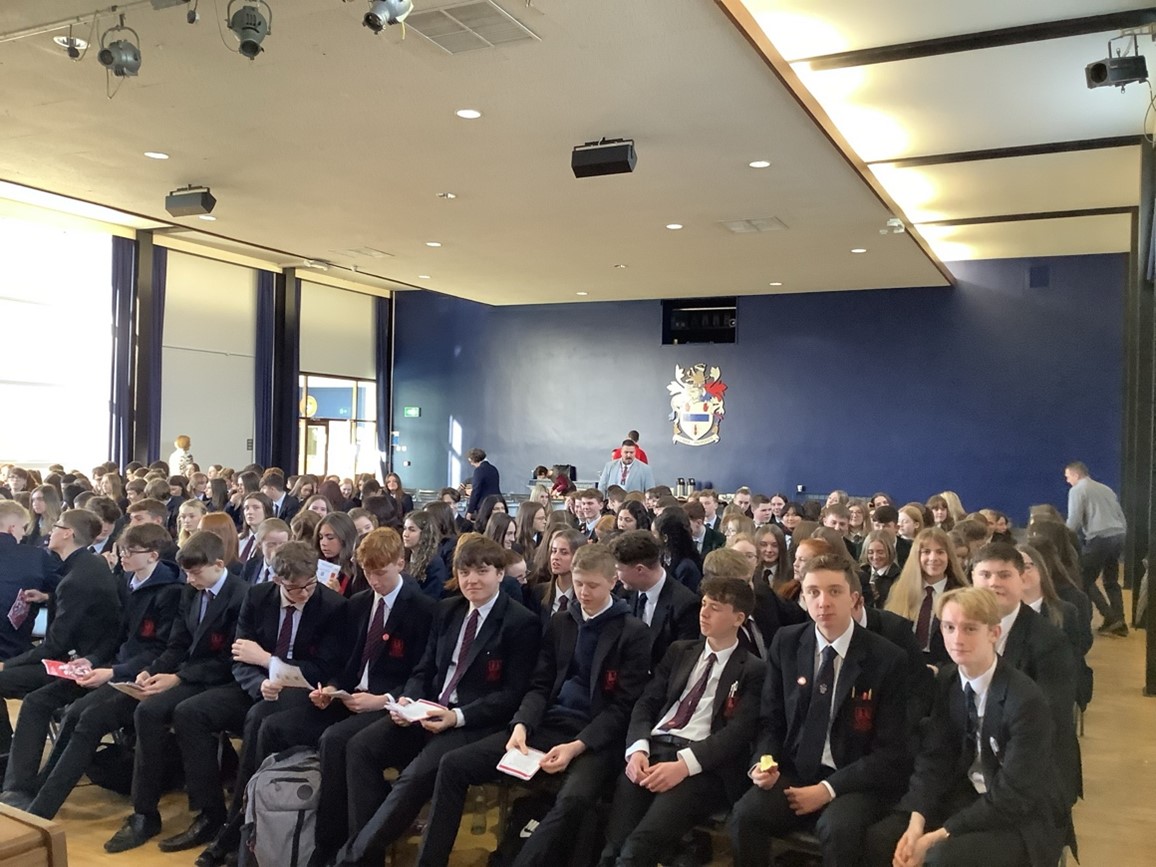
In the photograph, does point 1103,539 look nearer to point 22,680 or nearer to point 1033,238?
point 1033,238

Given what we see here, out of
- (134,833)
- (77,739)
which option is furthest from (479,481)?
(134,833)

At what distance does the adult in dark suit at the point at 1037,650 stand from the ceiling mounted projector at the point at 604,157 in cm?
375

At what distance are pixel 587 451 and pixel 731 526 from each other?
927 cm

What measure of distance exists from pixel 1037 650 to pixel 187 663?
3.47m

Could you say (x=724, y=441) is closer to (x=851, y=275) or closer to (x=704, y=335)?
(x=704, y=335)

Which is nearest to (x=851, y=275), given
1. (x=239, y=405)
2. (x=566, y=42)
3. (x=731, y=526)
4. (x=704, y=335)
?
(x=704, y=335)

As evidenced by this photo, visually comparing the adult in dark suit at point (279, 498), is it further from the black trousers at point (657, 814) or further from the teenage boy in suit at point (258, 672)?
the black trousers at point (657, 814)

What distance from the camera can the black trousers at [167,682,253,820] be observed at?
3770mm

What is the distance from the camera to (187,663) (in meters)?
4.11

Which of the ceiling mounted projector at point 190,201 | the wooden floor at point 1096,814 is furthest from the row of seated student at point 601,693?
the ceiling mounted projector at point 190,201

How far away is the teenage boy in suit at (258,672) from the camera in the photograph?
12.3 feet

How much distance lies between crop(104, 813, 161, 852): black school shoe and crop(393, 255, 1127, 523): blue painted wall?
11.1 meters

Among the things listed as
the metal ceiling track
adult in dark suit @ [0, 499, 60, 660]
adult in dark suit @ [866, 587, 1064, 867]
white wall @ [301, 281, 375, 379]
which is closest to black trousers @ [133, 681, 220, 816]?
adult in dark suit @ [0, 499, 60, 660]

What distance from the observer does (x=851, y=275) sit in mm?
11945
